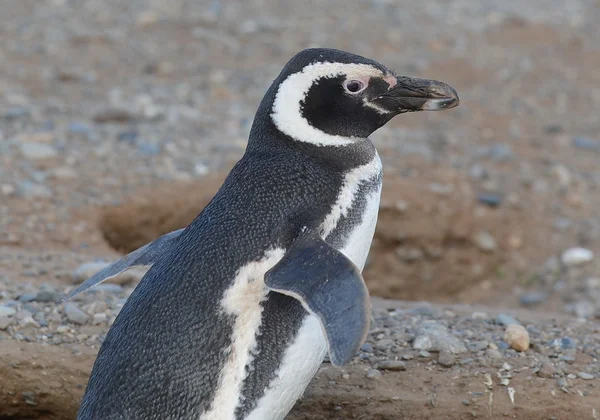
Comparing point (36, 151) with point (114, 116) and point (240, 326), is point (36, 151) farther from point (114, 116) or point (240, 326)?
point (240, 326)

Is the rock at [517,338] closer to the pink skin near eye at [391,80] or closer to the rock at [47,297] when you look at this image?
the pink skin near eye at [391,80]

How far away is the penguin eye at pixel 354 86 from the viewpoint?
2531 millimetres

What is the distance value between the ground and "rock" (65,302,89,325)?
0.01 meters

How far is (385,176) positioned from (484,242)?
2.03ft

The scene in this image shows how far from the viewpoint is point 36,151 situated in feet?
15.5

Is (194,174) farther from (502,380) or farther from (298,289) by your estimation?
(298,289)

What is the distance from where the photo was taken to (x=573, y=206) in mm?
5133

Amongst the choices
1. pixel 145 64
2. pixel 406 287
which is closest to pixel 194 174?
pixel 406 287

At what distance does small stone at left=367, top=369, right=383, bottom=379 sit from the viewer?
294 cm

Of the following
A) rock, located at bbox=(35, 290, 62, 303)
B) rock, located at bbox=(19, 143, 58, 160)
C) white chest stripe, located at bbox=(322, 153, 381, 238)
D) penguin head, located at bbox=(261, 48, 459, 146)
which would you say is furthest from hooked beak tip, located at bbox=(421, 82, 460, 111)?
rock, located at bbox=(19, 143, 58, 160)

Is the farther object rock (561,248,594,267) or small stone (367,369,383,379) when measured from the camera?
rock (561,248,594,267)

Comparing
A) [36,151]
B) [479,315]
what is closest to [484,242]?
[479,315]

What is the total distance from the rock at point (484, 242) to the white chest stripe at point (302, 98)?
248 cm

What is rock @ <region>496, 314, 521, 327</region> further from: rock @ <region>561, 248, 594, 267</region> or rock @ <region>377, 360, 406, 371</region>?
rock @ <region>561, 248, 594, 267</region>
